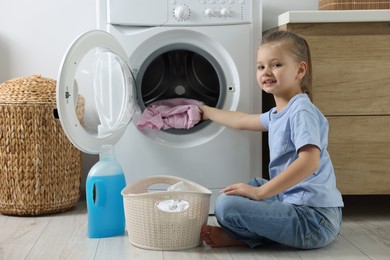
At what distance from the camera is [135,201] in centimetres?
196

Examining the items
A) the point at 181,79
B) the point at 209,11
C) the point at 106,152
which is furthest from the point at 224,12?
the point at 106,152

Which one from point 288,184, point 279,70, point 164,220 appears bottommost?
point 164,220

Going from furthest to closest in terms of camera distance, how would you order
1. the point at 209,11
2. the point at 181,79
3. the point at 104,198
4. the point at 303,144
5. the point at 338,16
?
the point at 181,79
the point at 209,11
the point at 338,16
the point at 104,198
the point at 303,144

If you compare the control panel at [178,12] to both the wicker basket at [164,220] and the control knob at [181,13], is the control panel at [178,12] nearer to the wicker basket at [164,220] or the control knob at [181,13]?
the control knob at [181,13]

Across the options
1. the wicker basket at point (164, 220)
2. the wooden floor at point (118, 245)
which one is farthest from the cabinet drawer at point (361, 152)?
the wicker basket at point (164, 220)

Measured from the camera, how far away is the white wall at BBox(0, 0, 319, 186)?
283 centimetres

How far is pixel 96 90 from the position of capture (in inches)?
94.1

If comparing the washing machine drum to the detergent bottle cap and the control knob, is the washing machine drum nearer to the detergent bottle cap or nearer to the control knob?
the control knob

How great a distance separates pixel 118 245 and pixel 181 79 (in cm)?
75

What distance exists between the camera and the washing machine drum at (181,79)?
2.49 meters

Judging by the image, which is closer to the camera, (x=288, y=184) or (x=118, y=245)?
(x=288, y=184)

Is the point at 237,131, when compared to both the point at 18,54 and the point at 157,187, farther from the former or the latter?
the point at 18,54

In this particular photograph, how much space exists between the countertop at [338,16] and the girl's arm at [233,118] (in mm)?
364

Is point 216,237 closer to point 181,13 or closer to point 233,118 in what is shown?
point 233,118
